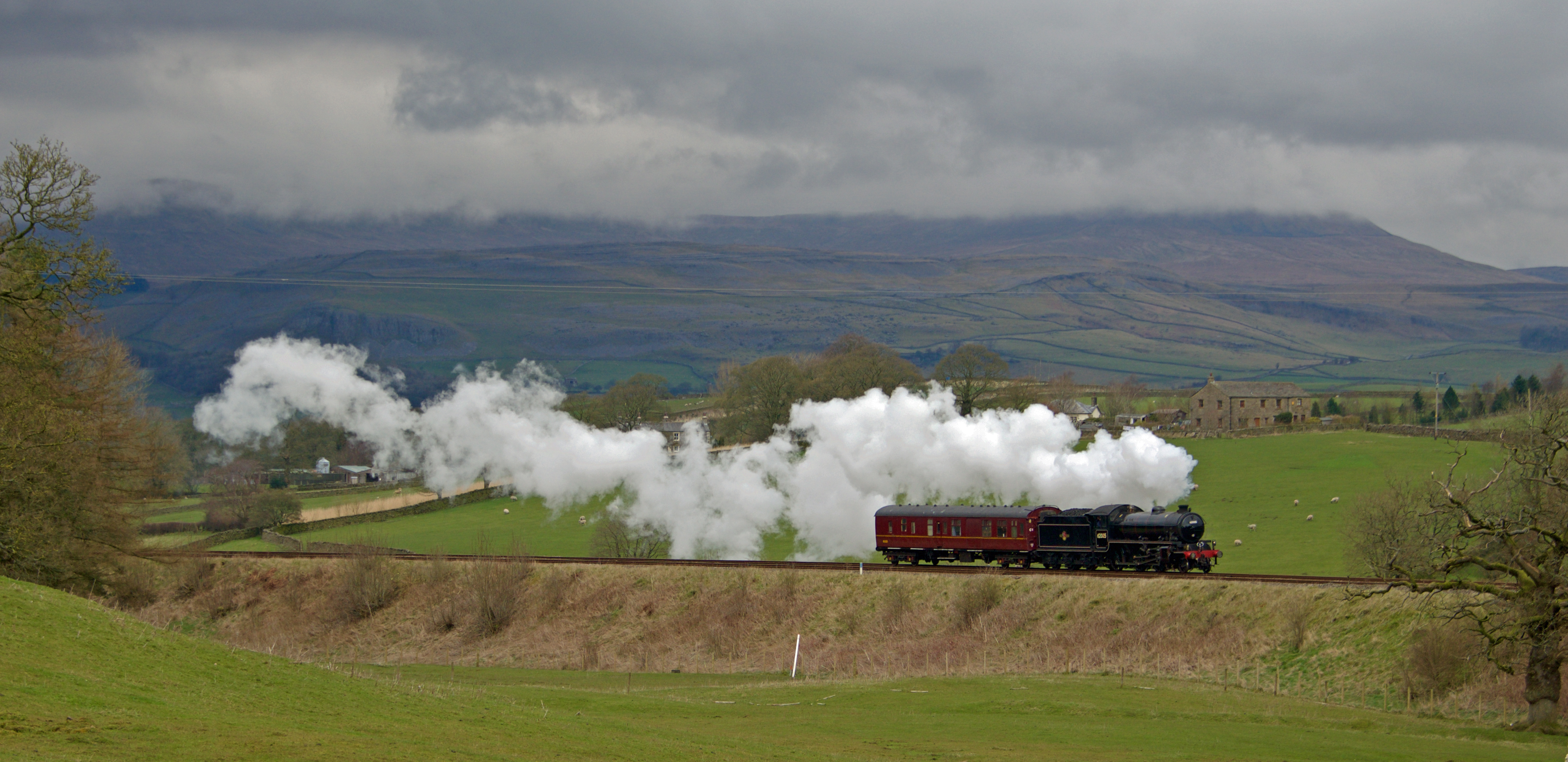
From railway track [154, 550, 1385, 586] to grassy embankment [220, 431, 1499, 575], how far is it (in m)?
7.36

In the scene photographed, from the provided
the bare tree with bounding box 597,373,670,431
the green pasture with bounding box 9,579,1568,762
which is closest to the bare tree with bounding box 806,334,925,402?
the bare tree with bounding box 597,373,670,431

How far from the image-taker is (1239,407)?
149m

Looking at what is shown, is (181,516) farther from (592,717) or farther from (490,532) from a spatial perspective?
(592,717)

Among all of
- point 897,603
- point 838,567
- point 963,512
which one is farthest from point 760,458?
point 897,603

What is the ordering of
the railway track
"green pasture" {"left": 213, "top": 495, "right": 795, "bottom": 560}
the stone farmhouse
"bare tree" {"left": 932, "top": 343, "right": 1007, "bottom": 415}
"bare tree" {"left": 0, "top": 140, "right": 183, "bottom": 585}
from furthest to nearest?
the stone farmhouse, "bare tree" {"left": 932, "top": 343, "right": 1007, "bottom": 415}, "green pasture" {"left": 213, "top": 495, "right": 795, "bottom": 560}, the railway track, "bare tree" {"left": 0, "top": 140, "right": 183, "bottom": 585}

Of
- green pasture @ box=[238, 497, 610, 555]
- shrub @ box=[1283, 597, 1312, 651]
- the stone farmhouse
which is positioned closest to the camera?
shrub @ box=[1283, 597, 1312, 651]

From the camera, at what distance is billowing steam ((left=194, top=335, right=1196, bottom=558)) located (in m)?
73.1

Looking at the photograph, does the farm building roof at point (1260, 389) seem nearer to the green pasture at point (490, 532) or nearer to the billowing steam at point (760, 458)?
the billowing steam at point (760, 458)

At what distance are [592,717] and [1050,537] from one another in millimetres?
33706

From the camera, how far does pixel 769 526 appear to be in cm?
8400

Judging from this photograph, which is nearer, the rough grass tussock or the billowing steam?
the rough grass tussock

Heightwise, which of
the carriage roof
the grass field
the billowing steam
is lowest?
the grass field

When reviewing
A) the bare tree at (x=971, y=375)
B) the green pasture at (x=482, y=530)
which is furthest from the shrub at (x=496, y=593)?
the bare tree at (x=971, y=375)

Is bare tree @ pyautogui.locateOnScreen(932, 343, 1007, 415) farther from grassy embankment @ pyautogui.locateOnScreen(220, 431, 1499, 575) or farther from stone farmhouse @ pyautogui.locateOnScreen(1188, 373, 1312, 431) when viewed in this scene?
stone farmhouse @ pyautogui.locateOnScreen(1188, 373, 1312, 431)
